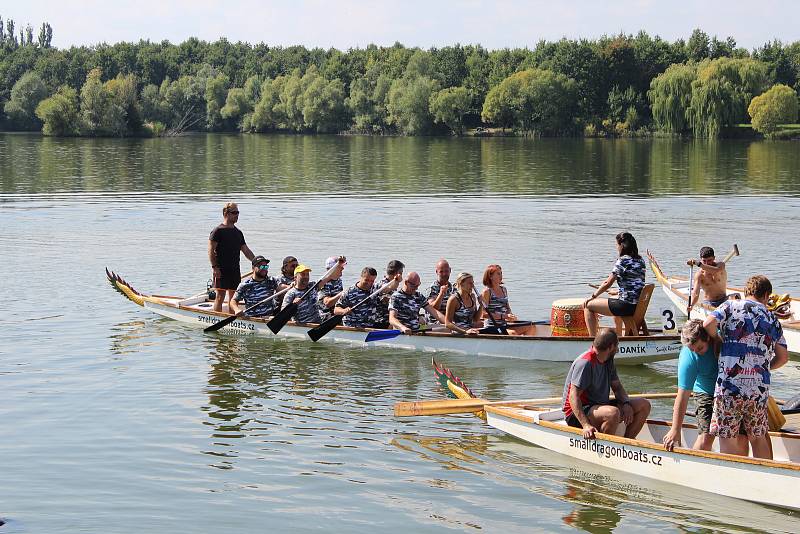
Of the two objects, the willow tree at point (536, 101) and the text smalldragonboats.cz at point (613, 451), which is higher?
the willow tree at point (536, 101)

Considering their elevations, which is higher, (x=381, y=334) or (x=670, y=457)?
(x=381, y=334)

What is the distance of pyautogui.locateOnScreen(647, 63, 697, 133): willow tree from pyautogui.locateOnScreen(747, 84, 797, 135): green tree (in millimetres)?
6025

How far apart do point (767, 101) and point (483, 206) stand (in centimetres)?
6678

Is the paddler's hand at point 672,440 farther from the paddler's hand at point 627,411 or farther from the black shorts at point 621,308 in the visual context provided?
the black shorts at point 621,308

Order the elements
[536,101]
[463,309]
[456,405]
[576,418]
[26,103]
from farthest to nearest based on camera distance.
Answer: [26,103] → [536,101] → [463,309] → [456,405] → [576,418]

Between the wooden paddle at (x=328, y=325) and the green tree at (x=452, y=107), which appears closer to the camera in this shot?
the wooden paddle at (x=328, y=325)

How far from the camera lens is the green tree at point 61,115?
121625 millimetres

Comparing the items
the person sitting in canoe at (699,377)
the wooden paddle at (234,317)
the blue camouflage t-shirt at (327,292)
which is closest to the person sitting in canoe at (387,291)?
the blue camouflage t-shirt at (327,292)

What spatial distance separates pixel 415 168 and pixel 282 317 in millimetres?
47368

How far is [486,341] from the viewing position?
17547 mm

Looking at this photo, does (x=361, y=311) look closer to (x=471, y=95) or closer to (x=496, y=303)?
(x=496, y=303)

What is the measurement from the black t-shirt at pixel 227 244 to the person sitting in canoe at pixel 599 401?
9.60 meters

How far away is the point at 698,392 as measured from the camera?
34.9ft

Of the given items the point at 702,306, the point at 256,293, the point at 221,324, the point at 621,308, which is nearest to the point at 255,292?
the point at 256,293
